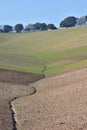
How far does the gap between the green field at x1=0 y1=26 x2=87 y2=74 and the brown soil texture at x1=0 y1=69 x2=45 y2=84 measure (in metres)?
14.3

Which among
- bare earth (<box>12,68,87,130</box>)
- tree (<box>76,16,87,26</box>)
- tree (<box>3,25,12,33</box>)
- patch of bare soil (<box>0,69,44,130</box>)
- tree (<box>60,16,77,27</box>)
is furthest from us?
tree (<box>3,25,12,33</box>)

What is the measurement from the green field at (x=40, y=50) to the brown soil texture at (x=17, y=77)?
46.9 feet

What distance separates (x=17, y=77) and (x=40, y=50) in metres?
46.4

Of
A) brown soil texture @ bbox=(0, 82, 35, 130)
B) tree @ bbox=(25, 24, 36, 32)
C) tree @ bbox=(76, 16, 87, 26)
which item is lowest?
tree @ bbox=(25, 24, 36, 32)

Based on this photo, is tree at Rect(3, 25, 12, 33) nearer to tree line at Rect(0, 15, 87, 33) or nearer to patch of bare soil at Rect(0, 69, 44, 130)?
tree line at Rect(0, 15, 87, 33)

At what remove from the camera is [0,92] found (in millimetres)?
31312

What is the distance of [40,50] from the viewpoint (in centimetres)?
9044

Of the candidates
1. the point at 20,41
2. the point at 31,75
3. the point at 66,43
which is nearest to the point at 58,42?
the point at 66,43

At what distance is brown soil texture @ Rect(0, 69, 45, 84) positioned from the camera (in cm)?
4201

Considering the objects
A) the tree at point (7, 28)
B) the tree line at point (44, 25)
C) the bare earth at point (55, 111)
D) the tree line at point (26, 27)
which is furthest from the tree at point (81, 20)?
the bare earth at point (55, 111)

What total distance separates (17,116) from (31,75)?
25427 mm

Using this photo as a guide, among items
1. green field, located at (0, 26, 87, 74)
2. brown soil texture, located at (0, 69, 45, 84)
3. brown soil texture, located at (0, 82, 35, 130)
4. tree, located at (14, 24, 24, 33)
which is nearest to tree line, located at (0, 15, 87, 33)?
Result: tree, located at (14, 24, 24, 33)

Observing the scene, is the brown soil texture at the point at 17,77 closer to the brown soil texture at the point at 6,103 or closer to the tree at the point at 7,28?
the brown soil texture at the point at 6,103

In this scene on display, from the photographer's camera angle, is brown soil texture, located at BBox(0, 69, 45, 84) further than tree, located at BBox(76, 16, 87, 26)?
No
